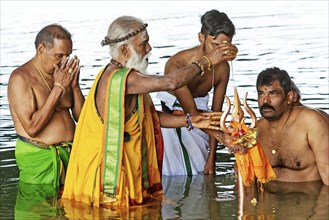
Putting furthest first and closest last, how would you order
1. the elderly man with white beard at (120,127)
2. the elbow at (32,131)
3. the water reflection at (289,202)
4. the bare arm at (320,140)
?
1. the elbow at (32,131)
2. the bare arm at (320,140)
3. the water reflection at (289,202)
4. the elderly man with white beard at (120,127)

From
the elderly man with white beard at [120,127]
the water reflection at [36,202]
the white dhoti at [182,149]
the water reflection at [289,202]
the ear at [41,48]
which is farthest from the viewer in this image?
the white dhoti at [182,149]

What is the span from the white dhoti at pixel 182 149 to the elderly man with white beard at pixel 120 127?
4.73ft

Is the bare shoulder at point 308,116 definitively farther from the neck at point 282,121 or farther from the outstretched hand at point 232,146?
the outstretched hand at point 232,146

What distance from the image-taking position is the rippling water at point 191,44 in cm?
873

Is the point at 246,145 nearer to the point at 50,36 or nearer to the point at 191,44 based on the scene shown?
the point at 50,36

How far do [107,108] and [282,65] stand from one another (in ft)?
22.2

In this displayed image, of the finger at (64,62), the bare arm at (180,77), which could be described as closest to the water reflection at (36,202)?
the finger at (64,62)

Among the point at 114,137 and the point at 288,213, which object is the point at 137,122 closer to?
the point at 114,137

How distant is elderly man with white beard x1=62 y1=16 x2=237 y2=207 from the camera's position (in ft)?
25.1

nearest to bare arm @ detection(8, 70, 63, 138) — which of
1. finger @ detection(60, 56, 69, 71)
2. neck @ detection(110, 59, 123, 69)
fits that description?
finger @ detection(60, 56, 69, 71)

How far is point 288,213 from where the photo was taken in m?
7.95

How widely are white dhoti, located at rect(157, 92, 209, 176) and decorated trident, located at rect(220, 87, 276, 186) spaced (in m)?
1.49

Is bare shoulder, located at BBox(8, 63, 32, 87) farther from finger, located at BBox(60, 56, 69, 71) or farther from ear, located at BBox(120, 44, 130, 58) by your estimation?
ear, located at BBox(120, 44, 130, 58)

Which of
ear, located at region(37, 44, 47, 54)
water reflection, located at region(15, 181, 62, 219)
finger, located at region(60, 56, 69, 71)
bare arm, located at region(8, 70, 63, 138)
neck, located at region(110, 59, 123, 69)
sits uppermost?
ear, located at region(37, 44, 47, 54)
